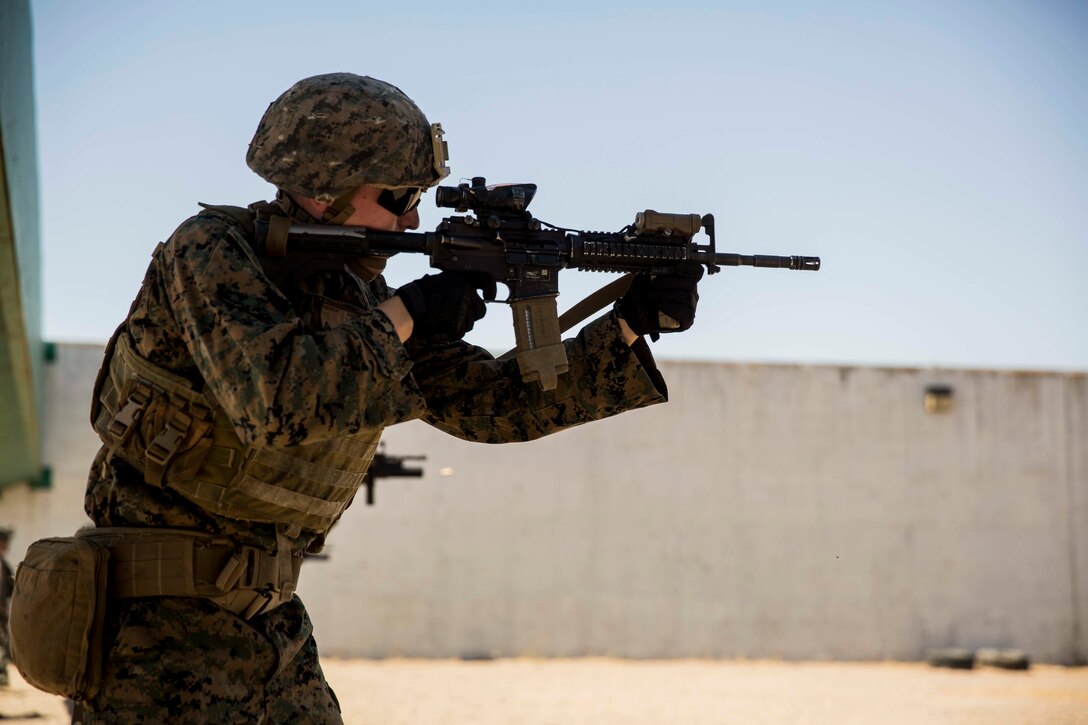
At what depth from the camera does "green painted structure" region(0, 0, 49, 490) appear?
556 cm

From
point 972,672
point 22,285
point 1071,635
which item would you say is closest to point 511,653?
point 972,672

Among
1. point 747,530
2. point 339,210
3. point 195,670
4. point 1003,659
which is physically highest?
point 339,210

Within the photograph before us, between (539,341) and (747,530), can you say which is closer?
(539,341)

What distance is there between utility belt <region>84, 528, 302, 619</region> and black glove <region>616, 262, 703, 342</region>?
3.75 ft

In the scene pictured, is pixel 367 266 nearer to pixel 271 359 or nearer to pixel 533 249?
pixel 533 249

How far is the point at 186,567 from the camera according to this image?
2746mm

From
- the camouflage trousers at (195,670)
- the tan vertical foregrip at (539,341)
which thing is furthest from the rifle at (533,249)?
the camouflage trousers at (195,670)

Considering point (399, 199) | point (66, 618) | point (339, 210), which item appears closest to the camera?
point (66, 618)

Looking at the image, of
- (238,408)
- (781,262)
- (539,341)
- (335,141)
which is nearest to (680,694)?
(781,262)

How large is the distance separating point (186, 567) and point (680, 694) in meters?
11.9

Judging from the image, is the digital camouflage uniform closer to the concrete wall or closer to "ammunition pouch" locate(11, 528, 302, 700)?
"ammunition pouch" locate(11, 528, 302, 700)

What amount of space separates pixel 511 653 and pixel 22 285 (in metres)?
11.5

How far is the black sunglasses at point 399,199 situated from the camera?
10.3 ft

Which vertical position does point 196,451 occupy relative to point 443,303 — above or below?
below
